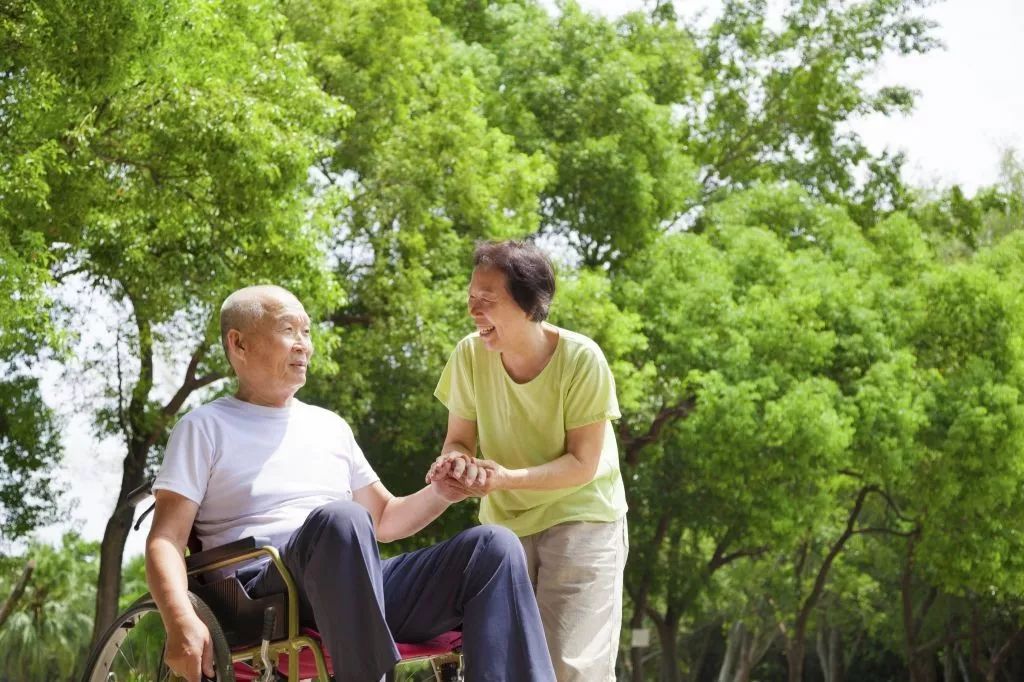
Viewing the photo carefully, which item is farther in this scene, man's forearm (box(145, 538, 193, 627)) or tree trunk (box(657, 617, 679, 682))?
tree trunk (box(657, 617, 679, 682))

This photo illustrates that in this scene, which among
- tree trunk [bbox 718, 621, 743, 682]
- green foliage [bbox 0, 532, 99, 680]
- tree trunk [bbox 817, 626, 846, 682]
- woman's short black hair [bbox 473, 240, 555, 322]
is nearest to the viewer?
woman's short black hair [bbox 473, 240, 555, 322]

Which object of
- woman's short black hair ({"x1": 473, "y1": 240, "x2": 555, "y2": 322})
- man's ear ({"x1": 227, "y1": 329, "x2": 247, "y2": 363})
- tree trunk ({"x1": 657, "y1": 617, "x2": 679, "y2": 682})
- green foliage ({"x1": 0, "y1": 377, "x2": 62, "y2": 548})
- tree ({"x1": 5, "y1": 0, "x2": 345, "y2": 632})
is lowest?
tree trunk ({"x1": 657, "y1": 617, "x2": 679, "y2": 682})

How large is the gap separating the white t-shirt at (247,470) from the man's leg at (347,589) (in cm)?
38

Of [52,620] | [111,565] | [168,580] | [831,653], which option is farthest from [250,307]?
[831,653]

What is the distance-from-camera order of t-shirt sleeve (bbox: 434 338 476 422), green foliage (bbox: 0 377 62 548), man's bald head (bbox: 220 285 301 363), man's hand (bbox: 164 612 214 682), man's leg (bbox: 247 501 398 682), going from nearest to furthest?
man's leg (bbox: 247 501 398 682)
man's hand (bbox: 164 612 214 682)
man's bald head (bbox: 220 285 301 363)
t-shirt sleeve (bbox: 434 338 476 422)
green foliage (bbox: 0 377 62 548)

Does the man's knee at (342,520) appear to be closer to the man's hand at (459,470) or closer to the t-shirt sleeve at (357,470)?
the man's hand at (459,470)

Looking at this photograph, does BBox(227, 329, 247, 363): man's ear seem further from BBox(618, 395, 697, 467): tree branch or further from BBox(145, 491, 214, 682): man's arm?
BBox(618, 395, 697, 467): tree branch

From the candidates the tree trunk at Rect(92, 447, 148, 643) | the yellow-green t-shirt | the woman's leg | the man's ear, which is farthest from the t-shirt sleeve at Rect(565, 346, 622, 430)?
the tree trunk at Rect(92, 447, 148, 643)

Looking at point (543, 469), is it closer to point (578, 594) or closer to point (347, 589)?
point (578, 594)

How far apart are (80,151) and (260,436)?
9613mm

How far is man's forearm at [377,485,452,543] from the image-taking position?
154 inches

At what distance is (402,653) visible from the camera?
3334 millimetres

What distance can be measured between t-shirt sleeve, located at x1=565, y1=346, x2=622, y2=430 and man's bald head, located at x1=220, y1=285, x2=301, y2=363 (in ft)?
2.87

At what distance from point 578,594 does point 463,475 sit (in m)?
0.60
